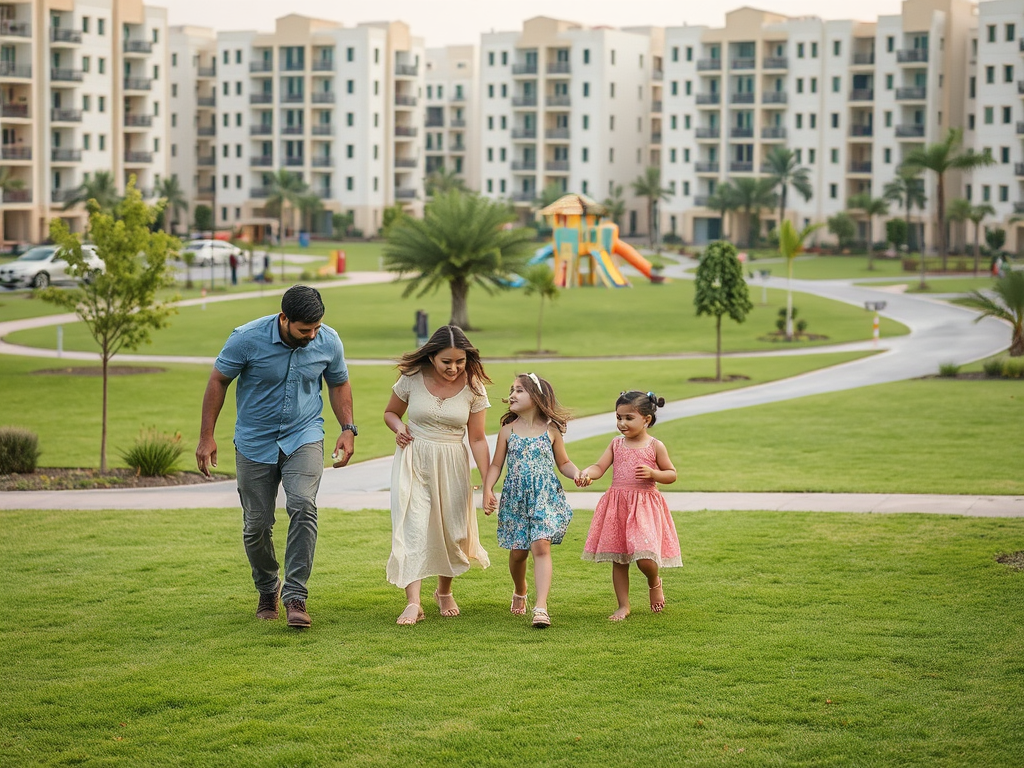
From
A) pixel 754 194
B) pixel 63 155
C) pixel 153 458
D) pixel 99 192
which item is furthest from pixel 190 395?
pixel 754 194

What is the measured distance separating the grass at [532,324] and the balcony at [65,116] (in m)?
35.7

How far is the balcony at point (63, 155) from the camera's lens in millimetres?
90125

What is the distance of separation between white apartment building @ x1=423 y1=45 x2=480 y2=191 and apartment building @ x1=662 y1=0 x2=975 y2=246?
88.7 feet

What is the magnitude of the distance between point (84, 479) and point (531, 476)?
1019 cm

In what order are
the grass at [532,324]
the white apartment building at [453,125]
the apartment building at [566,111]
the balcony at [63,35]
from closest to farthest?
the grass at [532,324], the balcony at [63,35], the apartment building at [566,111], the white apartment building at [453,125]

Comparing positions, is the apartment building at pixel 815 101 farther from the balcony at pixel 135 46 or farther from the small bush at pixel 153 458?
the small bush at pixel 153 458

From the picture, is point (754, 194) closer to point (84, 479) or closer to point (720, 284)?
point (720, 284)

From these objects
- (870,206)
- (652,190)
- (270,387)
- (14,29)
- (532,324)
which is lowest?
(532,324)

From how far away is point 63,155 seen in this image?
9038 cm

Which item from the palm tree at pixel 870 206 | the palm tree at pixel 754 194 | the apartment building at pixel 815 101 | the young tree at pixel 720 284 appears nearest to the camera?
the young tree at pixel 720 284

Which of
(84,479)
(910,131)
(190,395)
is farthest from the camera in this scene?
(910,131)

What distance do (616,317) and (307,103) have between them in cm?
7080

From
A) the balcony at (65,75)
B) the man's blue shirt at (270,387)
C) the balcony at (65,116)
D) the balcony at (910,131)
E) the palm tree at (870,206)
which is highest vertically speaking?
the balcony at (65,75)

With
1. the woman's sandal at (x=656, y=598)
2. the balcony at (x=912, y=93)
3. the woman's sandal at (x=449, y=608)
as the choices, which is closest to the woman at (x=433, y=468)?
the woman's sandal at (x=449, y=608)
